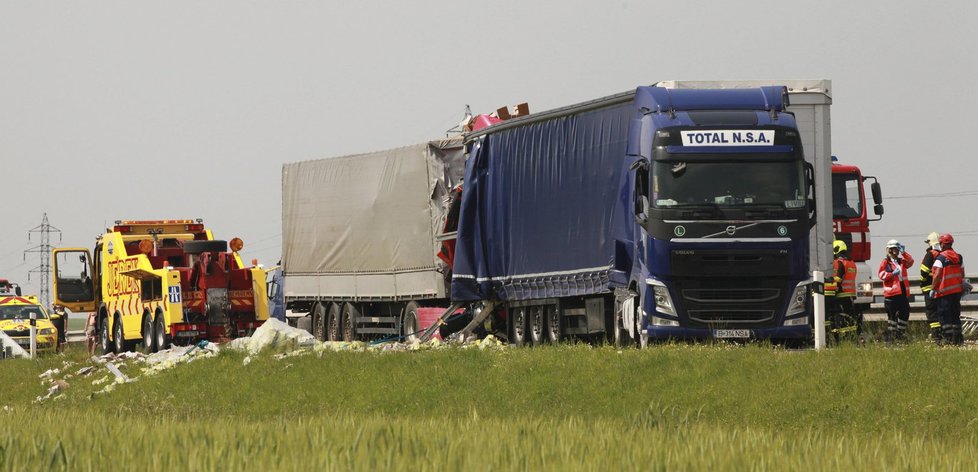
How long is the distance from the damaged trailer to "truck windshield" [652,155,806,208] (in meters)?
8.16

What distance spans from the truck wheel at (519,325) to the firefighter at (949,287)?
6.75m

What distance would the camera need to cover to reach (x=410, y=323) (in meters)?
30.3

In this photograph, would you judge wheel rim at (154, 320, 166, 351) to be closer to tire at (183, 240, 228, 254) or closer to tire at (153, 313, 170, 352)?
tire at (153, 313, 170, 352)

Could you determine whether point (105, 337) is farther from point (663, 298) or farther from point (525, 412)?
point (525, 412)

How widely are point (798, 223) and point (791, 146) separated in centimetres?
102

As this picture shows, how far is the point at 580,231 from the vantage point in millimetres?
24859

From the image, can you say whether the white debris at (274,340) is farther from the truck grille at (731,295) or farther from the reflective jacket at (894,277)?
the reflective jacket at (894,277)

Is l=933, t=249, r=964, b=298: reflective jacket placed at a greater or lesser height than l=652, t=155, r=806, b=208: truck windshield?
lesser

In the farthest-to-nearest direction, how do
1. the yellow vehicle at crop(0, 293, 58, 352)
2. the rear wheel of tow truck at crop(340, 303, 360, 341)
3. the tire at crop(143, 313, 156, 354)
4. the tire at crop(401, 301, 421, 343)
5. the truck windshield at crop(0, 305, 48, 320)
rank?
1. the truck windshield at crop(0, 305, 48, 320)
2. the yellow vehicle at crop(0, 293, 58, 352)
3. the tire at crop(143, 313, 156, 354)
4. the rear wheel of tow truck at crop(340, 303, 360, 341)
5. the tire at crop(401, 301, 421, 343)

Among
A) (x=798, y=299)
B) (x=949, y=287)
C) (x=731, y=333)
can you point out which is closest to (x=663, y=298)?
(x=731, y=333)

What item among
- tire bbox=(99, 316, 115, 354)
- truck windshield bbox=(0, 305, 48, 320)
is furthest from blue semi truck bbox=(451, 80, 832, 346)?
truck windshield bbox=(0, 305, 48, 320)

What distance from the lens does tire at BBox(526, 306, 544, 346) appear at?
26.3 metres

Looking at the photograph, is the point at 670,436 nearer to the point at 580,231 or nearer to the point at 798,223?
the point at 798,223

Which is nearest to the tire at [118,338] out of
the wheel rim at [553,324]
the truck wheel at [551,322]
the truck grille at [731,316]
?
the truck wheel at [551,322]
